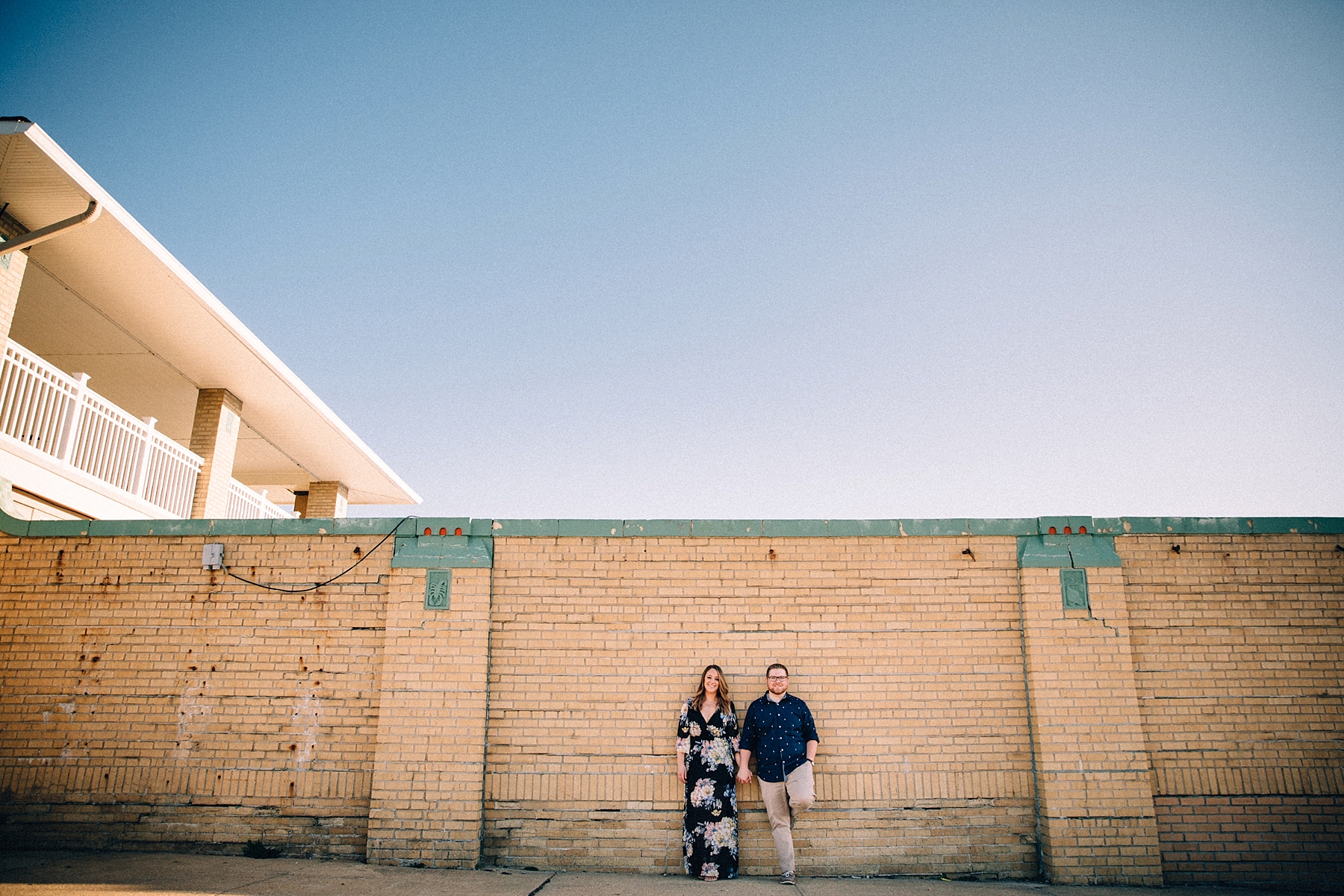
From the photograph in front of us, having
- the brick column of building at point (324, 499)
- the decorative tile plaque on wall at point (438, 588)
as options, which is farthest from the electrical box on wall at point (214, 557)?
the brick column of building at point (324, 499)

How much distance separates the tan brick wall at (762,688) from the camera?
20.8 ft

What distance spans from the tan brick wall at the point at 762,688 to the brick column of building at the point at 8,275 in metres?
6.11

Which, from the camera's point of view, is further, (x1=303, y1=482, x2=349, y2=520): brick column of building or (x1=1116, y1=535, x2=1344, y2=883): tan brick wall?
(x1=303, y1=482, x2=349, y2=520): brick column of building

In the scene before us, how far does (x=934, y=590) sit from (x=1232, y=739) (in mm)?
2665

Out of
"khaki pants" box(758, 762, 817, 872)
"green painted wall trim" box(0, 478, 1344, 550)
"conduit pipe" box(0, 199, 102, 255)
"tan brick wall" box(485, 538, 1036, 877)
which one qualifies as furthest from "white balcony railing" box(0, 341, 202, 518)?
"khaki pants" box(758, 762, 817, 872)

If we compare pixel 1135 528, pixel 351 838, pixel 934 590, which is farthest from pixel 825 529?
pixel 351 838

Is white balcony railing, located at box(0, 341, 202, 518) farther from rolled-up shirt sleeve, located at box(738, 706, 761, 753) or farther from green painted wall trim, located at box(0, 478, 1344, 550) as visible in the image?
rolled-up shirt sleeve, located at box(738, 706, 761, 753)

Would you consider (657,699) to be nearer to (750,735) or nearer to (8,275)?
(750,735)

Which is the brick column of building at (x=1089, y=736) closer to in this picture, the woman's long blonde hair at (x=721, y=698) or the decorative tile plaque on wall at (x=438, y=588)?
the woman's long blonde hair at (x=721, y=698)

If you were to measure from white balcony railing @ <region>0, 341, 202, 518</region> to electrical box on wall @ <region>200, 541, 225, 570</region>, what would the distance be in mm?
3102

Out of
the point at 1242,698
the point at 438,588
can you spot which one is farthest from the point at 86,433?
the point at 1242,698

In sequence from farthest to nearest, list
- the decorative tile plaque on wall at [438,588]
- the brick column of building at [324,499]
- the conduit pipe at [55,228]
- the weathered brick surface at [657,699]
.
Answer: the brick column of building at [324,499]
the conduit pipe at [55,228]
the decorative tile plaque on wall at [438,588]
the weathered brick surface at [657,699]

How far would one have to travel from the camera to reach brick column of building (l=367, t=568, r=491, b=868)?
6.20 metres

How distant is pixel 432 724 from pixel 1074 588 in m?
5.51
